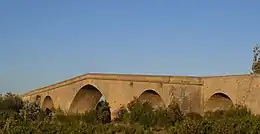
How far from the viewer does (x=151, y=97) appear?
1359 inches

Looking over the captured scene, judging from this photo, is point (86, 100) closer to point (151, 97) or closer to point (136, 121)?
point (151, 97)

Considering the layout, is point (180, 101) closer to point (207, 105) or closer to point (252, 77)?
point (207, 105)

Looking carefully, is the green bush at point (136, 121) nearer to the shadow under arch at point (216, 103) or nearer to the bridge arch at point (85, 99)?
the shadow under arch at point (216, 103)

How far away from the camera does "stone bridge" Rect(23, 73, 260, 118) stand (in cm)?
2723

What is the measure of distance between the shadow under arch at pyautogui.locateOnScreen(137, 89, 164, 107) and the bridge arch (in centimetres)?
755

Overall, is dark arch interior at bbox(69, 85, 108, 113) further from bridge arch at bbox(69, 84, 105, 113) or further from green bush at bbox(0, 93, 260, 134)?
green bush at bbox(0, 93, 260, 134)

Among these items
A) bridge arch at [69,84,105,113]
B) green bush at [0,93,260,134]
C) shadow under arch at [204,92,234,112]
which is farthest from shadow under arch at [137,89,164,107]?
bridge arch at [69,84,105,113]

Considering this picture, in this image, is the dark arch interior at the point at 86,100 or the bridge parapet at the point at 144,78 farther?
the dark arch interior at the point at 86,100

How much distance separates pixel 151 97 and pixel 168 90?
2925 mm

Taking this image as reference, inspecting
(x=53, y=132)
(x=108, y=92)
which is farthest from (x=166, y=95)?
(x=53, y=132)

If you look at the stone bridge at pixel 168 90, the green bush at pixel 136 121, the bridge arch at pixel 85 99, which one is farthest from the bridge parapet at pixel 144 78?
the green bush at pixel 136 121

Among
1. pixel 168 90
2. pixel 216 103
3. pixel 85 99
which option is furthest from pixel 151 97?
pixel 85 99

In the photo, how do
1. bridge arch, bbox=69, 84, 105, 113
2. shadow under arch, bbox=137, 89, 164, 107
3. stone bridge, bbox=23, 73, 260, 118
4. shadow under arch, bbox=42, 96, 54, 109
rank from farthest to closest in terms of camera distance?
1. shadow under arch, bbox=42, 96, 54, 109
2. bridge arch, bbox=69, 84, 105, 113
3. shadow under arch, bbox=137, 89, 164, 107
4. stone bridge, bbox=23, 73, 260, 118

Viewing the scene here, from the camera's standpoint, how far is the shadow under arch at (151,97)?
3366 cm
